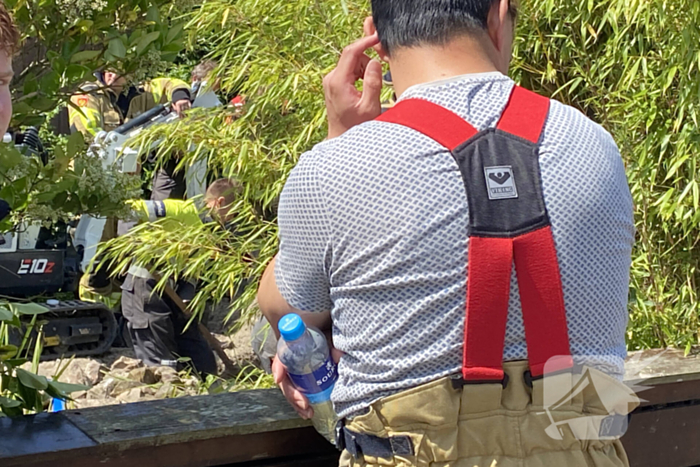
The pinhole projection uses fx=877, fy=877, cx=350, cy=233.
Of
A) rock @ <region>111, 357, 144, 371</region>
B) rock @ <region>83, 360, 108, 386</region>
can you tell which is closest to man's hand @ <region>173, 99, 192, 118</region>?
rock @ <region>111, 357, 144, 371</region>

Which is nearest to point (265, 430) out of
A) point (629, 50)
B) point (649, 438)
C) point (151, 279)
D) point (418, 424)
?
point (418, 424)

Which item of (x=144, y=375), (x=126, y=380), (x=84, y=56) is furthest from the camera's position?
(x=144, y=375)

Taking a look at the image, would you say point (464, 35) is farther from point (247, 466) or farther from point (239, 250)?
point (239, 250)

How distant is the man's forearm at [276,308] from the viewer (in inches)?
57.9

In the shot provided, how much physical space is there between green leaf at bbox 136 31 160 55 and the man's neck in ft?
2.80

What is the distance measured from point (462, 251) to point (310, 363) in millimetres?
361

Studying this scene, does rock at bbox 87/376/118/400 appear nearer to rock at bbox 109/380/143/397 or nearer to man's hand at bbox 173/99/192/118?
rock at bbox 109/380/143/397

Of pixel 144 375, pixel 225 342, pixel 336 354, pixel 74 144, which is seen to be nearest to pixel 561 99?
pixel 74 144

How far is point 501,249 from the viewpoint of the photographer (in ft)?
4.27

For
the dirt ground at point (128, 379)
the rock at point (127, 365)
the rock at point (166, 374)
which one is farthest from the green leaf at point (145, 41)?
the rock at point (127, 365)

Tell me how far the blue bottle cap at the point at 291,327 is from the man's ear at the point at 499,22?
555mm

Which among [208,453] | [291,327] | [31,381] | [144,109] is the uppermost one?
[291,327]

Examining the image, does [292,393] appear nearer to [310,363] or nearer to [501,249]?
[310,363]

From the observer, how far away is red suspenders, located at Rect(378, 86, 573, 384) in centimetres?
130
